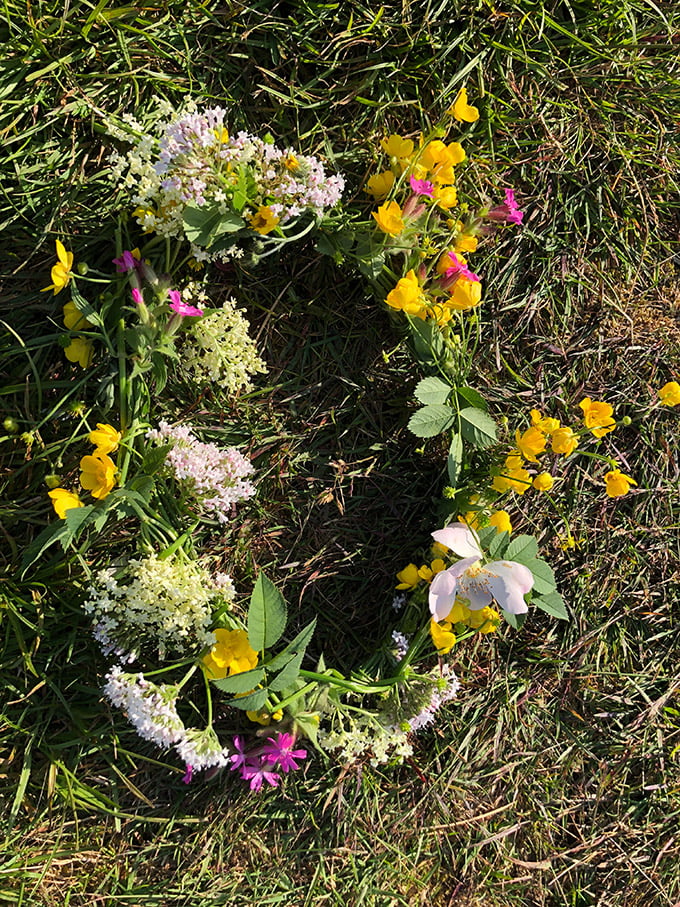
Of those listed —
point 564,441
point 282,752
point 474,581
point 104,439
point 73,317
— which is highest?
point 73,317

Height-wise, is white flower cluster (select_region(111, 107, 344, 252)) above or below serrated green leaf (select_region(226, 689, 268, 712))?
above

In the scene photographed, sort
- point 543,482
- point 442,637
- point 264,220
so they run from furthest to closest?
point 543,482, point 442,637, point 264,220

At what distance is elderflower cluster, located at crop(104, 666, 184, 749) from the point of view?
1.59 meters

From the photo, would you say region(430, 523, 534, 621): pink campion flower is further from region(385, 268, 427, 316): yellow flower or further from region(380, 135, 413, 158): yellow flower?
region(380, 135, 413, 158): yellow flower

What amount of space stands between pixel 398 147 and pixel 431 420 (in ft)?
A: 2.21

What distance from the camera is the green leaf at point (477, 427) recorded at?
1.83 meters

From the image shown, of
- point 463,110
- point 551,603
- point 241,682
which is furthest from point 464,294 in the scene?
point 241,682

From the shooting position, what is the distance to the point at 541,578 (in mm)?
1858

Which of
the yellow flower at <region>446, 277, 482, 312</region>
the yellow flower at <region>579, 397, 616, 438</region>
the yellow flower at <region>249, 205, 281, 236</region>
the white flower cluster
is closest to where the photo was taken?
the white flower cluster

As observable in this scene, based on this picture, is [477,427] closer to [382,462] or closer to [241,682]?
[382,462]

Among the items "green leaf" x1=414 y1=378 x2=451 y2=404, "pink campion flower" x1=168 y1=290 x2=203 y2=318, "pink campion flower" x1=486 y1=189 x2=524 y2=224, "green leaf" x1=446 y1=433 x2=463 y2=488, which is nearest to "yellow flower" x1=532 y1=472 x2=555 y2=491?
"green leaf" x1=446 y1=433 x2=463 y2=488

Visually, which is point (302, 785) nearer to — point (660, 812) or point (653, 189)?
point (660, 812)

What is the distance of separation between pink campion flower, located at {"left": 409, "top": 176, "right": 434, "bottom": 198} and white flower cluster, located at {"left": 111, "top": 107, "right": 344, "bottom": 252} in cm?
17

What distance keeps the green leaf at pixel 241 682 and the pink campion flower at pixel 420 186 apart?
1170 millimetres
